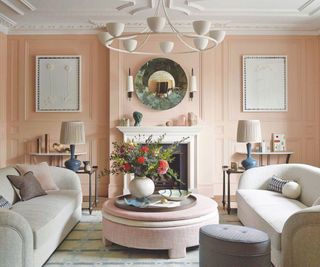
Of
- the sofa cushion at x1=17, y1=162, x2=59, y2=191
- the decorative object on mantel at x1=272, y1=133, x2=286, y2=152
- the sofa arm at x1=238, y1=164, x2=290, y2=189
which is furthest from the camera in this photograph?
the decorative object on mantel at x1=272, y1=133, x2=286, y2=152

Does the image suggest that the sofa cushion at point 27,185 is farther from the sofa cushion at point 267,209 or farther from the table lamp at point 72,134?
the sofa cushion at point 267,209

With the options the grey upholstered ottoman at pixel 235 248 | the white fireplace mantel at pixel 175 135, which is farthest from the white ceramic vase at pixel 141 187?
the white fireplace mantel at pixel 175 135

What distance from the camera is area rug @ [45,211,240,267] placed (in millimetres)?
3266

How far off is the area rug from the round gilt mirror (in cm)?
269

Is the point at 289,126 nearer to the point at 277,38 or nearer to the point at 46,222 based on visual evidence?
the point at 277,38

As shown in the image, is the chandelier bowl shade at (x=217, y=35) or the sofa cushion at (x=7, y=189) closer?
the sofa cushion at (x=7, y=189)

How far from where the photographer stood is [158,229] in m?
3.32

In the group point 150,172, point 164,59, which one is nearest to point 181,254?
point 150,172

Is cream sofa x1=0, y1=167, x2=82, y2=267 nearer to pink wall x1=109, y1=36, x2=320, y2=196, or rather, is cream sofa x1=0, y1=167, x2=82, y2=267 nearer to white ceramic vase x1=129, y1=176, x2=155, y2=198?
white ceramic vase x1=129, y1=176, x2=155, y2=198

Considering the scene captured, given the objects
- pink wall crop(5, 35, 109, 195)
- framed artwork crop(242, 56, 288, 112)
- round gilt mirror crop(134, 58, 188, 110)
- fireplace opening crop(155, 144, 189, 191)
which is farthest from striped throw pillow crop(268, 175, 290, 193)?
pink wall crop(5, 35, 109, 195)

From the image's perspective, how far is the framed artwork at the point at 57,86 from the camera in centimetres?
623

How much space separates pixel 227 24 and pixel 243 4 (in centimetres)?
84

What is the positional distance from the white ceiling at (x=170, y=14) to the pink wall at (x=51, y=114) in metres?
0.23

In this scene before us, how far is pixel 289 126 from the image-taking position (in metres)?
6.30
